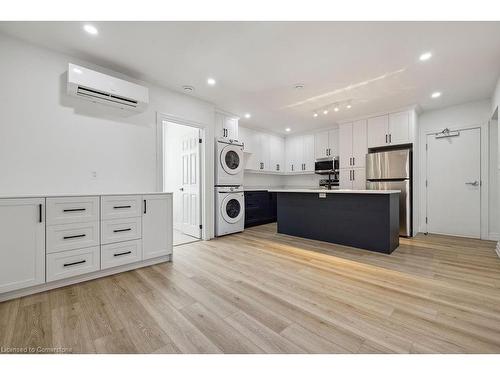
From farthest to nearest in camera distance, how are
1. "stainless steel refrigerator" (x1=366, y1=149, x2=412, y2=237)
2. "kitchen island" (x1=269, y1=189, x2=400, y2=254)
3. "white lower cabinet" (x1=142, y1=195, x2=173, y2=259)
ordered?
1. "stainless steel refrigerator" (x1=366, y1=149, x2=412, y2=237)
2. "kitchen island" (x1=269, y1=189, x2=400, y2=254)
3. "white lower cabinet" (x1=142, y1=195, x2=173, y2=259)

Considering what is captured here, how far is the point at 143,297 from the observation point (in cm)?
190

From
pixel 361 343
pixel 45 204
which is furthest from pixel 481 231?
pixel 45 204

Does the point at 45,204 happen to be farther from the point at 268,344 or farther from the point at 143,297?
the point at 268,344

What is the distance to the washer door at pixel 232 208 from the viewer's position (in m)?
4.21

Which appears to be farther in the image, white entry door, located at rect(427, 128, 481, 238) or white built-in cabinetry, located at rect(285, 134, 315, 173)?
white built-in cabinetry, located at rect(285, 134, 315, 173)

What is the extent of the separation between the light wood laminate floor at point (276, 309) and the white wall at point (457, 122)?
1736 mm

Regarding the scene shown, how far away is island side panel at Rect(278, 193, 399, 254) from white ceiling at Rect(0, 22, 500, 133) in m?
1.66

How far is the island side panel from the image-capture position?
10.00ft

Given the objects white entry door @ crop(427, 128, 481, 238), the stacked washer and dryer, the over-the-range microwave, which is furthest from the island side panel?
the over-the-range microwave

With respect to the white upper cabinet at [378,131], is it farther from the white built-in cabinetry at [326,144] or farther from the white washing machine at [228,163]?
the white washing machine at [228,163]

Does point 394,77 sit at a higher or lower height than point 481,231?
higher

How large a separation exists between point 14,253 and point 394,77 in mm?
4610

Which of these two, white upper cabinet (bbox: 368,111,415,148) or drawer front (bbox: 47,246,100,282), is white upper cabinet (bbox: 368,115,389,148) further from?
drawer front (bbox: 47,246,100,282)

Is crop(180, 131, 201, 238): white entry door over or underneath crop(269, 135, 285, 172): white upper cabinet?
underneath
